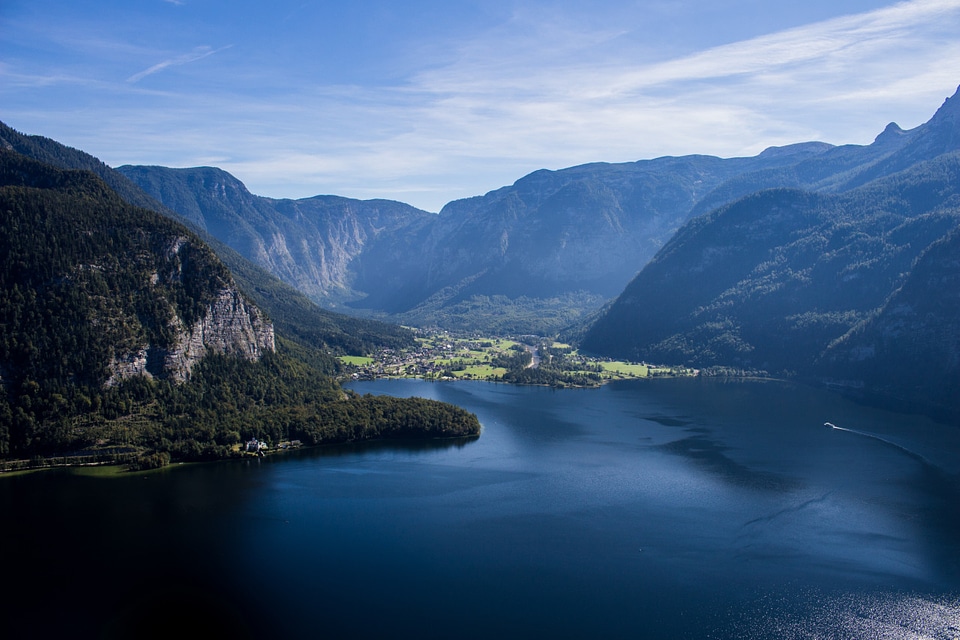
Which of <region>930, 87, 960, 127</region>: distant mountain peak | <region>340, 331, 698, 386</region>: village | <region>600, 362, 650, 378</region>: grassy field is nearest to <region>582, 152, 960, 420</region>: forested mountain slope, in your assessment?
<region>600, 362, 650, 378</region>: grassy field

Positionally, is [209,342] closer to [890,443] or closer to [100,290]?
[100,290]

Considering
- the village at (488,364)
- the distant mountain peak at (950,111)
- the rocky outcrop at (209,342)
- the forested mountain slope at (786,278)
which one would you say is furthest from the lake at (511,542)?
the distant mountain peak at (950,111)

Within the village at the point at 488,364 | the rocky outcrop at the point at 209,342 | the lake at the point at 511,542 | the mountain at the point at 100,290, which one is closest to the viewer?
the lake at the point at 511,542

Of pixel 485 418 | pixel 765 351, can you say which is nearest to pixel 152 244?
pixel 485 418

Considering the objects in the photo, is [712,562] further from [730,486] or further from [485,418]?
[485,418]

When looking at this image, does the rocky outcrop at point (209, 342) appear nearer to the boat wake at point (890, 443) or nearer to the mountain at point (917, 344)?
the boat wake at point (890, 443)

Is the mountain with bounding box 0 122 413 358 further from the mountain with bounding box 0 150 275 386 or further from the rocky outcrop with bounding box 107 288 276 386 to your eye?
the mountain with bounding box 0 150 275 386

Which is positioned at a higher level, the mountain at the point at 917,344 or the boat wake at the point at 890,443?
the mountain at the point at 917,344
